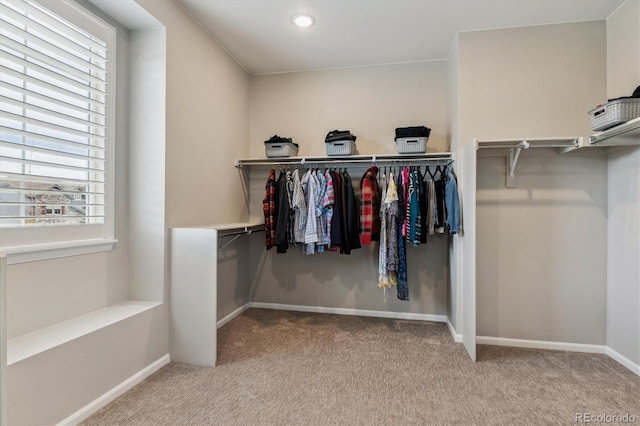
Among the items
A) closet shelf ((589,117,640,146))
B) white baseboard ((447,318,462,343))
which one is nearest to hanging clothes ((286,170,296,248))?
white baseboard ((447,318,462,343))

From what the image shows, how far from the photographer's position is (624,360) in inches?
95.3

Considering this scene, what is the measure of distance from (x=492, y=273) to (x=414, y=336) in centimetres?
87

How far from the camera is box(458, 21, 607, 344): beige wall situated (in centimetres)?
266

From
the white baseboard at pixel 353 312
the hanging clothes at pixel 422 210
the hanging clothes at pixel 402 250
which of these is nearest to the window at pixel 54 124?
the white baseboard at pixel 353 312

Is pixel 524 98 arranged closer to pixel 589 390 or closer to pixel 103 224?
pixel 589 390

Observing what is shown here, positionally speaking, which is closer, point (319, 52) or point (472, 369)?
point (472, 369)

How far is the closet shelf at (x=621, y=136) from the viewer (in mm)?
2018

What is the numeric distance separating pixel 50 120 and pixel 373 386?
2472mm

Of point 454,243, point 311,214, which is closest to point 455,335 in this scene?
point 454,243

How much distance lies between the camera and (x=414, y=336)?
2959mm

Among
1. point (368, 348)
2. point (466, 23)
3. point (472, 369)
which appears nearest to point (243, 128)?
point (466, 23)

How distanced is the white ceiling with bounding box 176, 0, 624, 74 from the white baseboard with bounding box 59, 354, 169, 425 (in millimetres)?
2603

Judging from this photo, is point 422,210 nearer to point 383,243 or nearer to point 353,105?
point 383,243

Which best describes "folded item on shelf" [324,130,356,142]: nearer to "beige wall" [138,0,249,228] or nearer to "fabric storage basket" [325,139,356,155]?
"fabric storage basket" [325,139,356,155]
